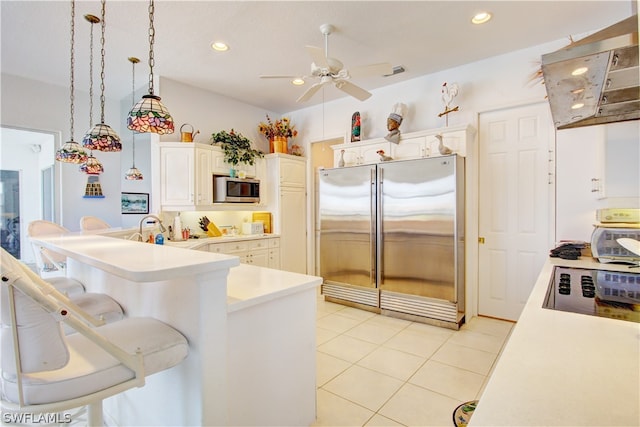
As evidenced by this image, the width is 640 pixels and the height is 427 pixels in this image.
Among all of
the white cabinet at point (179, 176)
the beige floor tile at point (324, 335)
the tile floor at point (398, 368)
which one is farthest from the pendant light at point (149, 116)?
the beige floor tile at point (324, 335)

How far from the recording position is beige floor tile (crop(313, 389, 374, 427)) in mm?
1922

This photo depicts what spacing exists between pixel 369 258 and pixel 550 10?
3.00 m

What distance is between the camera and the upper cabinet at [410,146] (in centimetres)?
355

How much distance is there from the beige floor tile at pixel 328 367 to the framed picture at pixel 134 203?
3.68 m

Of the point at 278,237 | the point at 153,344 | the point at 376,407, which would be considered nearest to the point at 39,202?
the point at 278,237

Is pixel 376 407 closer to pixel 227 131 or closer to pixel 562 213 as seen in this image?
pixel 562 213

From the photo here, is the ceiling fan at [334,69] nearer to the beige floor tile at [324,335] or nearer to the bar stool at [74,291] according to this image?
the bar stool at [74,291]

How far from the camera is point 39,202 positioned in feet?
18.3

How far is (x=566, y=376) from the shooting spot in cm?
78

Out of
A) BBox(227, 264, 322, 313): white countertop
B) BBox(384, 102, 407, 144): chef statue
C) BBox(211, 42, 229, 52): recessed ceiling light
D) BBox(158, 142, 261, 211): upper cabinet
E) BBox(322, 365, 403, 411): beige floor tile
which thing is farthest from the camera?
BBox(158, 142, 261, 211): upper cabinet

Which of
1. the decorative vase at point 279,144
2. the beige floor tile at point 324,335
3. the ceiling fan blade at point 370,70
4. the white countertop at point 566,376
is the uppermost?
the ceiling fan blade at point 370,70

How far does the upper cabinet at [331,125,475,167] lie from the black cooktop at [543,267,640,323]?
1.94 metres

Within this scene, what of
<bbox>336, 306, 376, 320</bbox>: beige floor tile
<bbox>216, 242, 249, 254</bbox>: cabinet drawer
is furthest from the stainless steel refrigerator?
<bbox>216, 242, 249, 254</bbox>: cabinet drawer

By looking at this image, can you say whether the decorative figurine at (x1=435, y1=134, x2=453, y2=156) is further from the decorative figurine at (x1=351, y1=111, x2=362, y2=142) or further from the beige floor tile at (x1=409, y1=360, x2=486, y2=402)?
the beige floor tile at (x1=409, y1=360, x2=486, y2=402)
